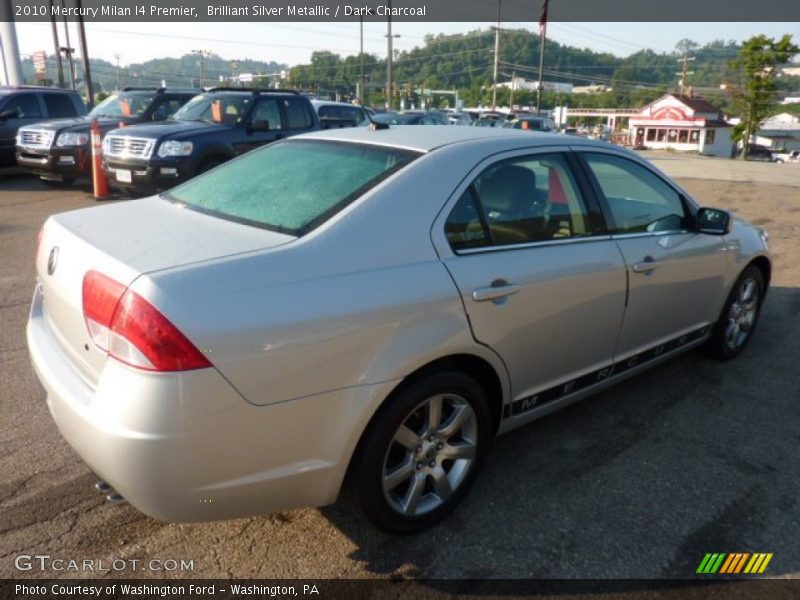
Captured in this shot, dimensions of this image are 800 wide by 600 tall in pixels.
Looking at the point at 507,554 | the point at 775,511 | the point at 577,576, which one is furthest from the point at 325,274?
the point at 775,511

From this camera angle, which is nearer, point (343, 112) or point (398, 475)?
point (398, 475)

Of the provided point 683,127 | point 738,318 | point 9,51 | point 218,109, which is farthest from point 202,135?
point 683,127

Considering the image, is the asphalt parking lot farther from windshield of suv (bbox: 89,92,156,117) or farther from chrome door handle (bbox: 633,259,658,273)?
windshield of suv (bbox: 89,92,156,117)

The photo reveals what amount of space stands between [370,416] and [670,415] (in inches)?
89.6

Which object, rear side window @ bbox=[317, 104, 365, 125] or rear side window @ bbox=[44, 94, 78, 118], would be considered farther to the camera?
rear side window @ bbox=[317, 104, 365, 125]

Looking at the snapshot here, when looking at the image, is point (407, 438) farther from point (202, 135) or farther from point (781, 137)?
point (781, 137)

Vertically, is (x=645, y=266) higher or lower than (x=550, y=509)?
higher

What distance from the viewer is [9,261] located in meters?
6.86

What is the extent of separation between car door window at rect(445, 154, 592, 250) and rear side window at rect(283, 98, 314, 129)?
8.02 metres

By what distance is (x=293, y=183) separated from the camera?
2.93 metres

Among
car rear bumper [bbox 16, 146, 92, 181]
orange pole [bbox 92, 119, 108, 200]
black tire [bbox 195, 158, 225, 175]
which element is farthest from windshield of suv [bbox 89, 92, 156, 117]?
black tire [bbox 195, 158, 225, 175]

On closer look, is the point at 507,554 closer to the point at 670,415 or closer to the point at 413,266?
the point at 413,266

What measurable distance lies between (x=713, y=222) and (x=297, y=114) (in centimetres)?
807

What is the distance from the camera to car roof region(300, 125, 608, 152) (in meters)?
3.02
